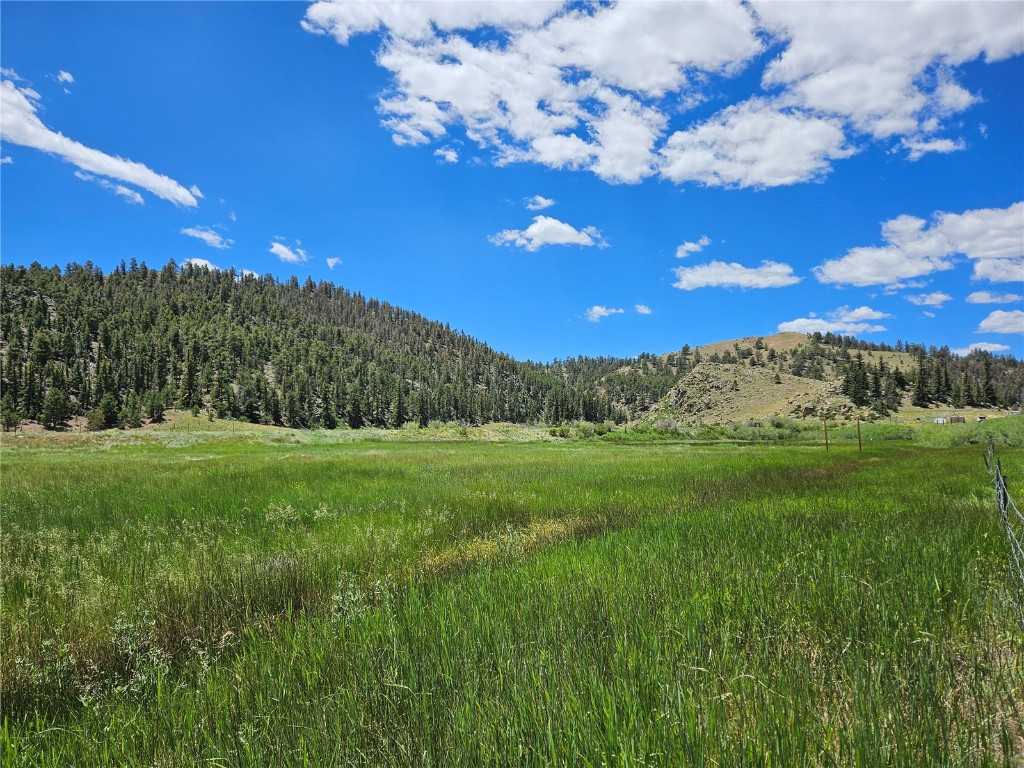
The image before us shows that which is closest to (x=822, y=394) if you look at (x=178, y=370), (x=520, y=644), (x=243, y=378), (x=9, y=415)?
(x=520, y=644)

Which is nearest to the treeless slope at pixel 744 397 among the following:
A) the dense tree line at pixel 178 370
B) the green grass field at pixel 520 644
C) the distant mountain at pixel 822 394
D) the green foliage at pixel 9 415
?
the distant mountain at pixel 822 394

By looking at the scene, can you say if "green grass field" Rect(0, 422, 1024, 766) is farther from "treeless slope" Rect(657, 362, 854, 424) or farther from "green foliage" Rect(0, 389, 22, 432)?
"green foliage" Rect(0, 389, 22, 432)

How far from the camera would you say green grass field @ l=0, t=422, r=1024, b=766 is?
2.63m

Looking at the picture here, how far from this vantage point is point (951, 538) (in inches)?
257

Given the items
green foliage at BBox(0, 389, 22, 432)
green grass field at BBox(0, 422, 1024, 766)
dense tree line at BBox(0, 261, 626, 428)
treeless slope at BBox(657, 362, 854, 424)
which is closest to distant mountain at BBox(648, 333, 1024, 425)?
treeless slope at BBox(657, 362, 854, 424)

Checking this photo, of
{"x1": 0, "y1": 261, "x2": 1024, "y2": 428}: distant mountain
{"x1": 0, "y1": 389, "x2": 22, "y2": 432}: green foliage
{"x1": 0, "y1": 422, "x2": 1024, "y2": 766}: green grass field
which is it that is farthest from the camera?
{"x1": 0, "y1": 261, "x2": 1024, "y2": 428}: distant mountain

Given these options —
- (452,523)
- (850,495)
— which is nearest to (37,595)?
(452,523)

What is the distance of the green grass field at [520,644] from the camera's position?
263cm

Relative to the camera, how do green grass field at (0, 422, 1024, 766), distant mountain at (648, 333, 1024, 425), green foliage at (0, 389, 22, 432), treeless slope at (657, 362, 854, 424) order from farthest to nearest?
treeless slope at (657, 362, 854, 424) → distant mountain at (648, 333, 1024, 425) → green foliage at (0, 389, 22, 432) → green grass field at (0, 422, 1024, 766)

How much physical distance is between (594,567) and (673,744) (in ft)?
10.8

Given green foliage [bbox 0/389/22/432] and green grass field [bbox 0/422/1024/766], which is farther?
green foliage [bbox 0/389/22/432]

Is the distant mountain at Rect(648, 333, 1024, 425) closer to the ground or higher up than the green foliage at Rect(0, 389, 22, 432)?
higher up

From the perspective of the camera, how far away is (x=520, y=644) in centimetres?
361

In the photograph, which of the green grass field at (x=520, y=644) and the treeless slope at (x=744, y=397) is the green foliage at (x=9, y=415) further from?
the treeless slope at (x=744, y=397)
